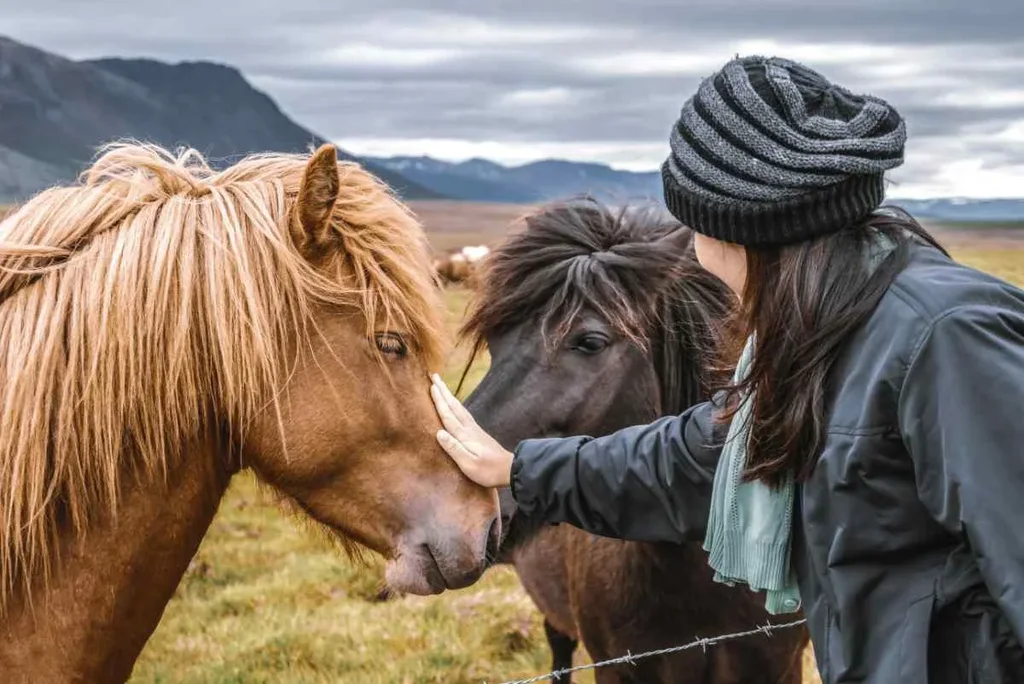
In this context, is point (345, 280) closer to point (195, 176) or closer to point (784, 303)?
point (195, 176)

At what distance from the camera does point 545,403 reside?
335 centimetres

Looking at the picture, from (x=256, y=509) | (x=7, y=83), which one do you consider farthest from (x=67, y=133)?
(x=256, y=509)

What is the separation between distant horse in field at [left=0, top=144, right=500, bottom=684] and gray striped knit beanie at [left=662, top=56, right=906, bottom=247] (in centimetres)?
77

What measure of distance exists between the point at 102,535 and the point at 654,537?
50.9 inches

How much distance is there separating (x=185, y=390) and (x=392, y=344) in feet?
1.54

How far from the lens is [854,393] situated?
1.76m

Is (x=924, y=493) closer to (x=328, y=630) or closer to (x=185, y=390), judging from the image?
(x=185, y=390)

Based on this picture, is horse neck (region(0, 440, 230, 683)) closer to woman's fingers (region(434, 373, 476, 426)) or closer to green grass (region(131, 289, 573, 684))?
woman's fingers (region(434, 373, 476, 426))

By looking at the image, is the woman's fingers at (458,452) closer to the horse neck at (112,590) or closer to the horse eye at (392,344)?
the horse eye at (392,344)

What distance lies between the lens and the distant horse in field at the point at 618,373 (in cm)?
340

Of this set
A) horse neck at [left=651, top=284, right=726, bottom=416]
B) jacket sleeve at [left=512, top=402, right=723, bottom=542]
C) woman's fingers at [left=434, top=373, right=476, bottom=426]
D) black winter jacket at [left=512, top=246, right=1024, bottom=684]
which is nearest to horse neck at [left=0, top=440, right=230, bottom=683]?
woman's fingers at [left=434, top=373, right=476, bottom=426]

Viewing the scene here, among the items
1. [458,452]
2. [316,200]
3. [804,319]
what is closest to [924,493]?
[804,319]

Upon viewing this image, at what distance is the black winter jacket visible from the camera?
5.20 feet

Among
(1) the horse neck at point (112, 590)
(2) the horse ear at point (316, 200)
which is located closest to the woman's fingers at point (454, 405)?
(2) the horse ear at point (316, 200)
